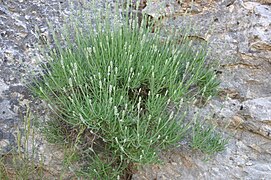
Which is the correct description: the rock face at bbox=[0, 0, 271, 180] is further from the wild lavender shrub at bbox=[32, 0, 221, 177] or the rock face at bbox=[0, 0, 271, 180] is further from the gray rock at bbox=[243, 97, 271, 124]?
the wild lavender shrub at bbox=[32, 0, 221, 177]

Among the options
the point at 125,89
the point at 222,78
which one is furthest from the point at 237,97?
the point at 125,89

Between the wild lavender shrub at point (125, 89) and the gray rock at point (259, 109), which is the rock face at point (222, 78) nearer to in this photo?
the gray rock at point (259, 109)

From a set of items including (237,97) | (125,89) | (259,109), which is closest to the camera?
(125,89)

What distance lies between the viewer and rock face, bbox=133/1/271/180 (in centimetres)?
243

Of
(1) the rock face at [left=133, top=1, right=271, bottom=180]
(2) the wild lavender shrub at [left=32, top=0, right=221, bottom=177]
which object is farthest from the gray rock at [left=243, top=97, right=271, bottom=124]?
(2) the wild lavender shrub at [left=32, top=0, right=221, bottom=177]

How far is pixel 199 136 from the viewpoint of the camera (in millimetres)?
2305

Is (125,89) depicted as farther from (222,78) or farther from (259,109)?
(259,109)

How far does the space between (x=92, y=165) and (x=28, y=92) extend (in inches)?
30.3

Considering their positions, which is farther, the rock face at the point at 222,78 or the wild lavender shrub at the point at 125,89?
the rock face at the point at 222,78

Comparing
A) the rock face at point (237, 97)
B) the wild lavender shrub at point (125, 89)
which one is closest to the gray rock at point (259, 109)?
the rock face at point (237, 97)

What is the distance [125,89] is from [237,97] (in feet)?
3.09

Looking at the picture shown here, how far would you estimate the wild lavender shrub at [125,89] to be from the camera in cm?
215

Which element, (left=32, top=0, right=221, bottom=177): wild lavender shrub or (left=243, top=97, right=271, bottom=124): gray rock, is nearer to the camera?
(left=32, top=0, right=221, bottom=177): wild lavender shrub

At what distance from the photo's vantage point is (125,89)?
2.31 m
